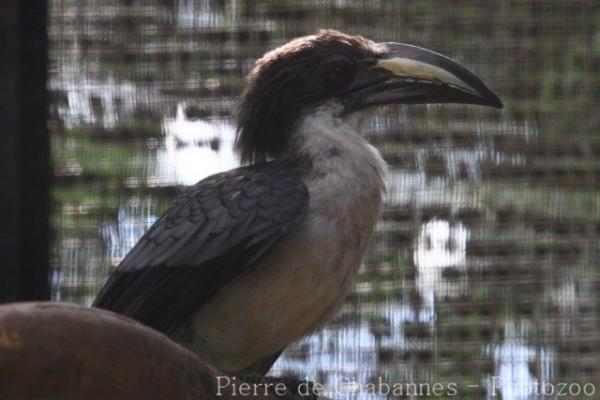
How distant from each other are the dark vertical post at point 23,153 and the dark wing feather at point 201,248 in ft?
1.64

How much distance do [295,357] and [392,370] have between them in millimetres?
328

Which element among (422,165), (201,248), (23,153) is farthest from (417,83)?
(23,153)

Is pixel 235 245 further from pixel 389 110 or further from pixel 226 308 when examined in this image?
pixel 389 110

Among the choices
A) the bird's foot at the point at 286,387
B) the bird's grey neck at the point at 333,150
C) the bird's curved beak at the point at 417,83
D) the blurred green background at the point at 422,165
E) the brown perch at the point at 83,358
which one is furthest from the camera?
the blurred green background at the point at 422,165

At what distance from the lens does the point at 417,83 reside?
4094 millimetres

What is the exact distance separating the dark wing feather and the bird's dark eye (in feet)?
1.45

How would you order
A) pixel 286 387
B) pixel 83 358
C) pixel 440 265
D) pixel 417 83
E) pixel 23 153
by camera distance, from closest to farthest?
pixel 83 358 < pixel 286 387 < pixel 417 83 < pixel 23 153 < pixel 440 265

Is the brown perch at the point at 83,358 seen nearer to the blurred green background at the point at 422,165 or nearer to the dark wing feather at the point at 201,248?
the dark wing feather at the point at 201,248

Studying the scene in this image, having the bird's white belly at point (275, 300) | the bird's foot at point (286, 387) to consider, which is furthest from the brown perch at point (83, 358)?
the bird's white belly at point (275, 300)

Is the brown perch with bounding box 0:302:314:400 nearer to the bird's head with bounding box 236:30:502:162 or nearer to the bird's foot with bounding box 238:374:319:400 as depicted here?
the bird's foot with bounding box 238:374:319:400

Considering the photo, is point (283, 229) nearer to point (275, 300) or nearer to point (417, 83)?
point (275, 300)

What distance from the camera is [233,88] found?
15.2ft

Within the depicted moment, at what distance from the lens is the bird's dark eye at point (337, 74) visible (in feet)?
13.6

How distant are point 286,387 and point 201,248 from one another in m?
0.45
